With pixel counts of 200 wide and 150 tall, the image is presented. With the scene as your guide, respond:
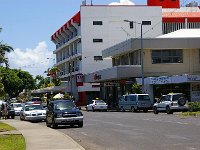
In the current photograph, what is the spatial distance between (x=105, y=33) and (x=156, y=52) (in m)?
25.9

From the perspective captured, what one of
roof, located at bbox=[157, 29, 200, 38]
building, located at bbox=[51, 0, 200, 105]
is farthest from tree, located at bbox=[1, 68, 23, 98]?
roof, located at bbox=[157, 29, 200, 38]

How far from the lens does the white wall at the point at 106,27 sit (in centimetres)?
8862

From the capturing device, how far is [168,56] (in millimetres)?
65000

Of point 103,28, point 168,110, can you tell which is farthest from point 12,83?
point 168,110

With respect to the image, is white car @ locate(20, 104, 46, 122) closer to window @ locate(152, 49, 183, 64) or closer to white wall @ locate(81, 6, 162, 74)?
window @ locate(152, 49, 183, 64)

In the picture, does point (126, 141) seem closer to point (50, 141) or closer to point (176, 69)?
point (50, 141)

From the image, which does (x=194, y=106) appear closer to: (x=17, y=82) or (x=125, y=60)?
(x=125, y=60)

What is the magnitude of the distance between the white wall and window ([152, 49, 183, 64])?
2507cm

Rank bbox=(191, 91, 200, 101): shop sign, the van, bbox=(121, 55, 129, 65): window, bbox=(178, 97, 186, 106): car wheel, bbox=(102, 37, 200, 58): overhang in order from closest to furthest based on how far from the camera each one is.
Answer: bbox=(178, 97, 186, 106): car wheel
the van
bbox=(191, 91, 200, 101): shop sign
bbox=(102, 37, 200, 58): overhang
bbox=(121, 55, 129, 65): window

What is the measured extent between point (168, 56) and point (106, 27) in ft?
87.7

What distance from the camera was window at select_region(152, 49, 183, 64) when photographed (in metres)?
64.9

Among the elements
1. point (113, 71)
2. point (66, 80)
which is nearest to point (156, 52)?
point (113, 71)

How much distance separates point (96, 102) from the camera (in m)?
63.0

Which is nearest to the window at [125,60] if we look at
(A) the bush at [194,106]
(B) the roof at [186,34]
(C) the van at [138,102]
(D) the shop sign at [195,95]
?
(B) the roof at [186,34]
